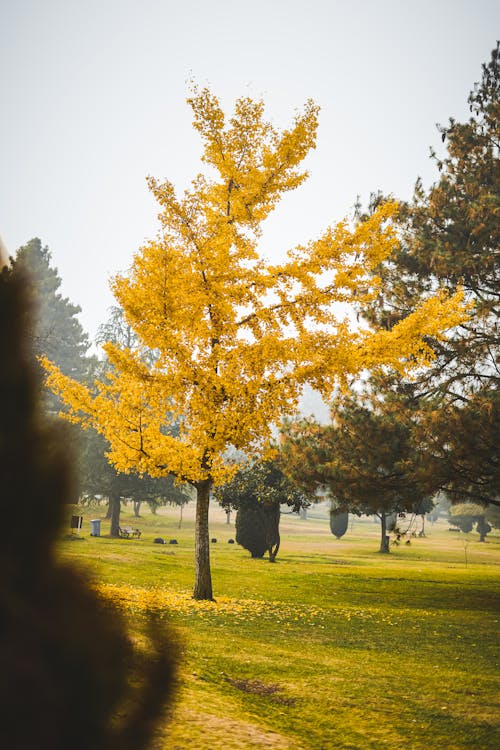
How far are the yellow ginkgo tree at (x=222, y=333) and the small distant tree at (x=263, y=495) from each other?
9.41 meters

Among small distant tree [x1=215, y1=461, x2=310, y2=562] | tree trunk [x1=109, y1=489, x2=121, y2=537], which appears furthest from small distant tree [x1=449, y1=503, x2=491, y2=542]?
tree trunk [x1=109, y1=489, x2=121, y2=537]

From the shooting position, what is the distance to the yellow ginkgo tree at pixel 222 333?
1092cm

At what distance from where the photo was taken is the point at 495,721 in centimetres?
546

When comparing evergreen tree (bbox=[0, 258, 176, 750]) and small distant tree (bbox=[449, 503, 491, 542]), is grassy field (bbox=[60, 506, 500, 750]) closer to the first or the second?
evergreen tree (bbox=[0, 258, 176, 750])

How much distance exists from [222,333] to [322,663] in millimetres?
6286

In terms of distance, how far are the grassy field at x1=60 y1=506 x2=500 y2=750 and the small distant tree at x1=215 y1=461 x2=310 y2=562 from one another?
489 cm

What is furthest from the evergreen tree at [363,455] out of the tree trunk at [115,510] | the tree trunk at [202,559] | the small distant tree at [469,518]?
the small distant tree at [469,518]

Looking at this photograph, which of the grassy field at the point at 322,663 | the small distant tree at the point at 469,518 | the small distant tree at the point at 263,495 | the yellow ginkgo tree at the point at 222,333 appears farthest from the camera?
the small distant tree at the point at 469,518

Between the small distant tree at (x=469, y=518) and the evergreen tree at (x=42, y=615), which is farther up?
the evergreen tree at (x=42, y=615)

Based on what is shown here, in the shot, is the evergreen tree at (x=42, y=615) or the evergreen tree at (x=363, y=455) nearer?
the evergreen tree at (x=42, y=615)

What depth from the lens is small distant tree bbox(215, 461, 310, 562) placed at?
2164 cm

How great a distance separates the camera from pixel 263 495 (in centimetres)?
2169

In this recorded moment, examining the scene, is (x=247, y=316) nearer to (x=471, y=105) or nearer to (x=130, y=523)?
(x=471, y=105)

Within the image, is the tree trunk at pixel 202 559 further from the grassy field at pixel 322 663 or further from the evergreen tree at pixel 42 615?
the evergreen tree at pixel 42 615
